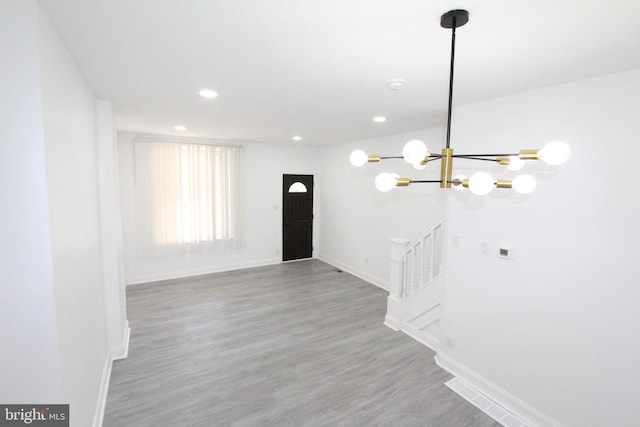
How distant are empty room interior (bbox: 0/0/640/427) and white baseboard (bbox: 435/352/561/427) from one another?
0.06 feet

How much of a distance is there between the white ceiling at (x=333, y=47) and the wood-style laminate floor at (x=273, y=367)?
8.77 feet

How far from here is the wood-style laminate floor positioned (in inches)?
97.1

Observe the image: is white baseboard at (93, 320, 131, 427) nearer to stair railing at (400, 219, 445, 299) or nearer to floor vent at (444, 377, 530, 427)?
floor vent at (444, 377, 530, 427)

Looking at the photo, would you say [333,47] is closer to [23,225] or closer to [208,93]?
[208,93]

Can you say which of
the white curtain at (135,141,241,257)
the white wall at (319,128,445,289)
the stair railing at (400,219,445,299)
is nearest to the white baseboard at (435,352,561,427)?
the stair railing at (400,219,445,299)

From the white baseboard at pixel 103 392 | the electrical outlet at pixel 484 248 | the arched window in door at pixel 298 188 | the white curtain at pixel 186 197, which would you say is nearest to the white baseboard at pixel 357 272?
the arched window in door at pixel 298 188

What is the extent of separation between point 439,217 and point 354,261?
2.29 meters

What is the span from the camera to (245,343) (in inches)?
139

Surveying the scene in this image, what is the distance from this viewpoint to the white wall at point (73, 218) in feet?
4.59

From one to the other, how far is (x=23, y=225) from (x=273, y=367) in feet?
8.21

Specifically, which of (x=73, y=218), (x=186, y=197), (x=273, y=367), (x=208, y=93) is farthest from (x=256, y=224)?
(x=73, y=218)

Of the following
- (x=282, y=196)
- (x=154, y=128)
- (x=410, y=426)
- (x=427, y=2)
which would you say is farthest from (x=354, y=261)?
(x=427, y=2)

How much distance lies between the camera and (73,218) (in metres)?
1.78

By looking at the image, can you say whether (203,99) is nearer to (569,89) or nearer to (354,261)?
(569,89)
